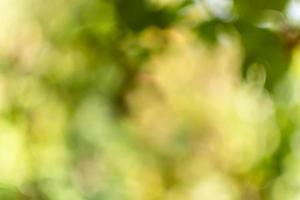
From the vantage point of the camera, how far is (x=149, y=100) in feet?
3.87

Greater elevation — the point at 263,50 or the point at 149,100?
the point at 149,100

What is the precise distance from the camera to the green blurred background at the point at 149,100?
2.57 ft

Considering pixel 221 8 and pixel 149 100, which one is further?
pixel 149 100

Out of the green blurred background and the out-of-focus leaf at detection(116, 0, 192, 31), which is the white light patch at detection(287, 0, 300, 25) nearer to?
the green blurred background

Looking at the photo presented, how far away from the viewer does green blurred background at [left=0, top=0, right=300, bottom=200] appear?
785 mm

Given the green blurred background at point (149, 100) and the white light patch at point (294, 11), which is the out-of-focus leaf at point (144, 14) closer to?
the green blurred background at point (149, 100)

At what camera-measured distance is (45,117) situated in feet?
3.34

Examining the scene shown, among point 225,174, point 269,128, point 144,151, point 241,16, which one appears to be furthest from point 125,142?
point 241,16

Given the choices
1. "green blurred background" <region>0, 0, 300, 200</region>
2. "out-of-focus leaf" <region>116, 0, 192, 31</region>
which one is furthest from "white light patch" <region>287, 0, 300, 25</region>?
"out-of-focus leaf" <region>116, 0, 192, 31</region>

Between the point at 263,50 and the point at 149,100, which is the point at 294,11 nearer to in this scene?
the point at 263,50

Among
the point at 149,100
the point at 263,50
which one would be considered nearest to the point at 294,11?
the point at 263,50

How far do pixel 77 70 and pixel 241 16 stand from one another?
1.01ft

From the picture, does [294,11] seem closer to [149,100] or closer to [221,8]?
[221,8]

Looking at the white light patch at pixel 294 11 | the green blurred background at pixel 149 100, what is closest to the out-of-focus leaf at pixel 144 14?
the green blurred background at pixel 149 100
